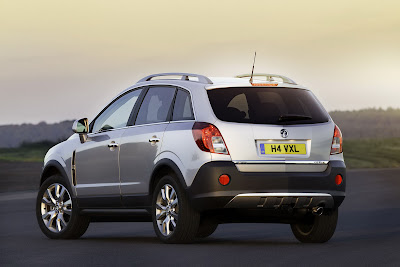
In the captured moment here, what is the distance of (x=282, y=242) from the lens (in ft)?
40.4

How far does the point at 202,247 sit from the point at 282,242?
140 cm

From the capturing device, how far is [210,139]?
36.3 ft

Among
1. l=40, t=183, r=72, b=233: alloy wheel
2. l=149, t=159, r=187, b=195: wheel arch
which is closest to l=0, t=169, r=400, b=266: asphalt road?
l=40, t=183, r=72, b=233: alloy wheel

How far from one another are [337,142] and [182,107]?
1819 mm

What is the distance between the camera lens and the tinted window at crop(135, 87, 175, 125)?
12062mm

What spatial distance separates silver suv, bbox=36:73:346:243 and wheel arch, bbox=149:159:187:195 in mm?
14

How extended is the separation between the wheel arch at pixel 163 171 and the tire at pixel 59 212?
168 centimetres

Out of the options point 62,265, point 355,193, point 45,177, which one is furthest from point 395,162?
point 62,265

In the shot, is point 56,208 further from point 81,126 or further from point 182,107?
point 182,107

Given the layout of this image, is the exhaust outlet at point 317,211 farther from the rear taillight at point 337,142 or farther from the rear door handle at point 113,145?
the rear door handle at point 113,145

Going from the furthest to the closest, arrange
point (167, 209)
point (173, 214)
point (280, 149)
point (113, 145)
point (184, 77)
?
point (113, 145) → point (184, 77) → point (167, 209) → point (173, 214) → point (280, 149)

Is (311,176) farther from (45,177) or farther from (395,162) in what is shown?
(395,162)

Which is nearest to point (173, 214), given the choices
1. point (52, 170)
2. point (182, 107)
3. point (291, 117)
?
point (182, 107)

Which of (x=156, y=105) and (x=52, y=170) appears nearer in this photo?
(x=156, y=105)
